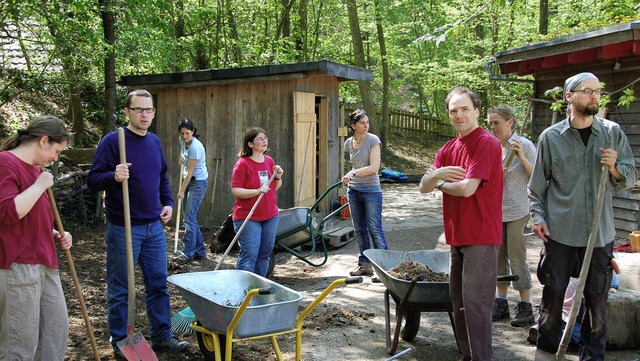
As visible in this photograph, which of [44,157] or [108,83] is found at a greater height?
[108,83]

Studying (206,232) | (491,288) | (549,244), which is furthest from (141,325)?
(206,232)

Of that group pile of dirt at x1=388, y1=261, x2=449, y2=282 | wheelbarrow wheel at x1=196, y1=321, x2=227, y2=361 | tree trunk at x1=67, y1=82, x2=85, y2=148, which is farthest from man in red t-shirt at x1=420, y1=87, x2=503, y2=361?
tree trunk at x1=67, y1=82, x2=85, y2=148

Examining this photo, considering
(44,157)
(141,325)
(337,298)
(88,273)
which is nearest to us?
(44,157)

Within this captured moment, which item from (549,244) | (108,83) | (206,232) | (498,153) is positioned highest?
(108,83)

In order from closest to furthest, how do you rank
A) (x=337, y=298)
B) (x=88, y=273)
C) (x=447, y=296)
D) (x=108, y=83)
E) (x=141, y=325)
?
(x=447, y=296)
(x=141, y=325)
(x=337, y=298)
(x=88, y=273)
(x=108, y=83)

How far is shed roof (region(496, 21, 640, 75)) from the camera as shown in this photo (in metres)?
7.39

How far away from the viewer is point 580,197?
384cm

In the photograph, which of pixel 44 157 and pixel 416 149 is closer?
pixel 44 157

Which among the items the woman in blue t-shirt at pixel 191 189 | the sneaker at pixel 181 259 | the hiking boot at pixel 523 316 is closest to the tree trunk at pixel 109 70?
the woman in blue t-shirt at pixel 191 189

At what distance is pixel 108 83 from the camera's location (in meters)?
9.62

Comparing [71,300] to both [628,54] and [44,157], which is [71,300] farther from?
[628,54]

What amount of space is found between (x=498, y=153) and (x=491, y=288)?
812mm

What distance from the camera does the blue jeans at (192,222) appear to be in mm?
7934

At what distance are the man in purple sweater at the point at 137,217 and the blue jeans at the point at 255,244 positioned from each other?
1.08 meters
